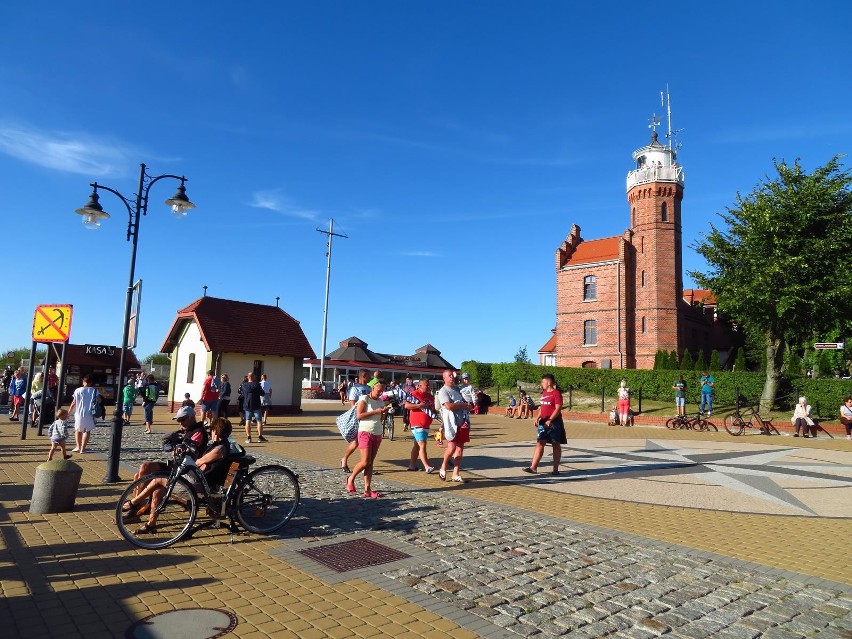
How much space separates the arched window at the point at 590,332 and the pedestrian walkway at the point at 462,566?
128 ft

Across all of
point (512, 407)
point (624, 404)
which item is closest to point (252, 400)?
point (624, 404)

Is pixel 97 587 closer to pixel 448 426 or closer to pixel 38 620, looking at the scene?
pixel 38 620

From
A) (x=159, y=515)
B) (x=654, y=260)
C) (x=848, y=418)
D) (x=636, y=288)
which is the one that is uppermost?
(x=654, y=260)

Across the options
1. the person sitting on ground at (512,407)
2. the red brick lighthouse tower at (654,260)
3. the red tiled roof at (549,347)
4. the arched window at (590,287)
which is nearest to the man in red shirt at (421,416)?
the person sitting on ground at (512,407)

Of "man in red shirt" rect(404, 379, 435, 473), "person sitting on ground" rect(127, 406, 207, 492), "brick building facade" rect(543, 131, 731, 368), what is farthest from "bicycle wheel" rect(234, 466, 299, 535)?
"brick building facade" rect(543, 131, 731, 368)

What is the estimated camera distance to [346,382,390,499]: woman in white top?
8430 mm

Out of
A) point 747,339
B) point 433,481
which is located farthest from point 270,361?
point 747,339

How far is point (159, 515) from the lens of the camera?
6305mm

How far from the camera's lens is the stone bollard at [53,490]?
7.11 meters

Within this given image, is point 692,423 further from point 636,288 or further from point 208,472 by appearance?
point 636,288

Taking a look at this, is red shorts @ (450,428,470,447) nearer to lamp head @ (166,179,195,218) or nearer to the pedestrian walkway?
the pedestrian walkway

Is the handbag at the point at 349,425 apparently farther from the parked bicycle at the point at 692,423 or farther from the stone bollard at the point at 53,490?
the parked bicycle at the point at 692,423

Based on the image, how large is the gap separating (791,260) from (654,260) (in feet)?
73.1

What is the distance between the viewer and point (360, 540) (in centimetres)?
620
